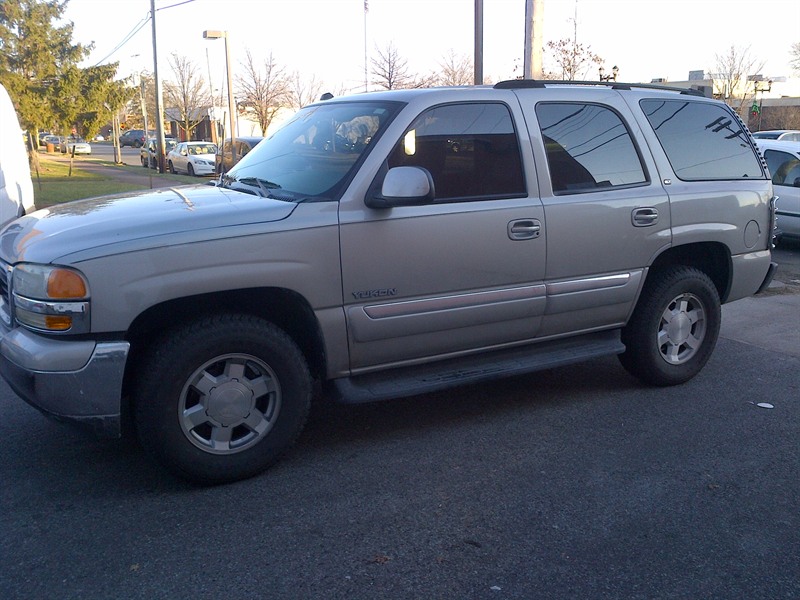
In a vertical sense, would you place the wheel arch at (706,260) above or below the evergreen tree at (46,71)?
below

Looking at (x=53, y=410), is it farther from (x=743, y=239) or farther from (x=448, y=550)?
(x=743, y=239)

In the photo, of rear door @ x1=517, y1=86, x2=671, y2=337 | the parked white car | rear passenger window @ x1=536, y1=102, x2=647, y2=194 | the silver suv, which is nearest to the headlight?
the silver suv

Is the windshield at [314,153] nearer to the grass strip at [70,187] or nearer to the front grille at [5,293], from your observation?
the front grille at [5,293]

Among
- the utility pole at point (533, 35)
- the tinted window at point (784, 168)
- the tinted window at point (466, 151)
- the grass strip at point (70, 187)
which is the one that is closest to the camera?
the tinted window at point (466, 151)

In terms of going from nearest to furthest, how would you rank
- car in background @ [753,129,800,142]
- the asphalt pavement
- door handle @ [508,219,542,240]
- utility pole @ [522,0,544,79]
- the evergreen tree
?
the asphalt pavement → door handle @ [508,219,542,240] → utility pole @ [522,0,544,79] → car in background @ [753,129,800,142] → the evergreen tree

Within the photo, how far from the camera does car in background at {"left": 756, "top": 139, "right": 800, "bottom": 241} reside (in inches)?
477

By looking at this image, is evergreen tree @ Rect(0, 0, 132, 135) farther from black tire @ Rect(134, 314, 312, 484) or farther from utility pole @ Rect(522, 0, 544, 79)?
black tire @ Rect(134, 314, 312, 484)

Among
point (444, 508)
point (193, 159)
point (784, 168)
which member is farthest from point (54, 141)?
point (444, 508)

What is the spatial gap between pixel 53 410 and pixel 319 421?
68.1 inches

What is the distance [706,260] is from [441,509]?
316 centimetres

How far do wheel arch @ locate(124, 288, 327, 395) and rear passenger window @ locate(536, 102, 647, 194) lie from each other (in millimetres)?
1758

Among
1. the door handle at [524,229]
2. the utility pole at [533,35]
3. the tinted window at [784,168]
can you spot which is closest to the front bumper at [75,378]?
the door handle at [524,229]

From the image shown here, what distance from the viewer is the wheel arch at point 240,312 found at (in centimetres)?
387

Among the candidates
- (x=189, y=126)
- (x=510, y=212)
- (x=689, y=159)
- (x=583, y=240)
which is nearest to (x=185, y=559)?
(x=510, y=212)
